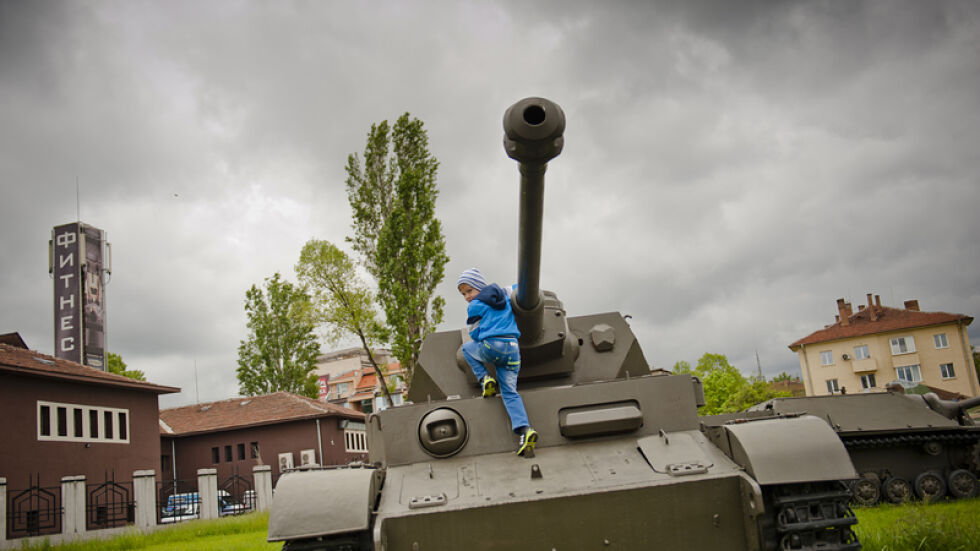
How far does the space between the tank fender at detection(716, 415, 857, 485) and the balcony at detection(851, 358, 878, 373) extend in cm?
4509

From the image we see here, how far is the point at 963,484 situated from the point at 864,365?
37.0 m

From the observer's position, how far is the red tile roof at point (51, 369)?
19.1 m

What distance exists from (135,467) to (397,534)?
2264 centimetres

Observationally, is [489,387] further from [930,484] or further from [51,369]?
[51,369]

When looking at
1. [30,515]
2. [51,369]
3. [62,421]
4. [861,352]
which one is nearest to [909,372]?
[861,352]

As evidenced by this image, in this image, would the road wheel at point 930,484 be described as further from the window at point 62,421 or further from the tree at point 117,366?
the tree at point 117,366

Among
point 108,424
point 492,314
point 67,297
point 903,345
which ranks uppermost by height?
point 67,297

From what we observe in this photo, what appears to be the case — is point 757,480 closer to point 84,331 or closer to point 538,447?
point 538,447

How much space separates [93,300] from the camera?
26875 mm

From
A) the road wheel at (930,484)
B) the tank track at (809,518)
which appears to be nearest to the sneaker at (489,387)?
the tank track at (809,518)

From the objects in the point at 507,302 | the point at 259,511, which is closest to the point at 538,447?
the point at 507,302

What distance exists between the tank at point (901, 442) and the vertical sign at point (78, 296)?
2349 centimetres

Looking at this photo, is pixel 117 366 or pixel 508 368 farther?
pixel 117 366

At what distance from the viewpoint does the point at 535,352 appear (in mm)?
6629
